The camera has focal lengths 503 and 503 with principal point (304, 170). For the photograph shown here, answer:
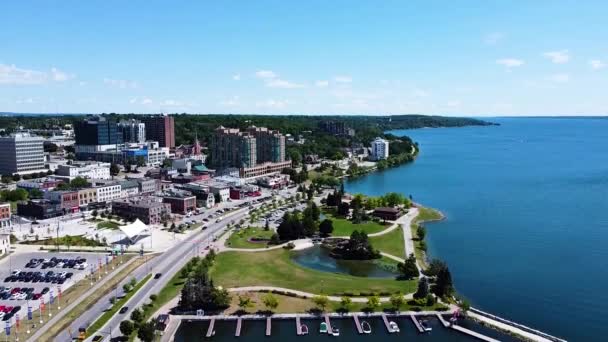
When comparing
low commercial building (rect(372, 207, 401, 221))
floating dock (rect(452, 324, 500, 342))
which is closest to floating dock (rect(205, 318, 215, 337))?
floating dock (rect(452, 324, 500, 342))

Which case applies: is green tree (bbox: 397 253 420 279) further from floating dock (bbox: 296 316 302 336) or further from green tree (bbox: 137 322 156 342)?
green tree (bbox: 137 322 156 342)

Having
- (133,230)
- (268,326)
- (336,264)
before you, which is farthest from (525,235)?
(133,230)

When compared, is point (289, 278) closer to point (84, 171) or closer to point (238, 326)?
point (238, 326)

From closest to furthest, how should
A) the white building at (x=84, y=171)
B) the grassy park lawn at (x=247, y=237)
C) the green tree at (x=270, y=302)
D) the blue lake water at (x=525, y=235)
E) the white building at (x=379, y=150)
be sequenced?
1. the green tree at (x=270, y=302)
2. the blue lake water at (x=525, y=235)
3. the grassy park lawn at (x=247, y=237)
4. the white building at (x=84, y=171)
5. the white building at (x=379, y=150)

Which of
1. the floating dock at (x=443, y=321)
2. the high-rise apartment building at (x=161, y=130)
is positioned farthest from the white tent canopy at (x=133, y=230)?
the high-rise apartment building at (x=161, y=130)

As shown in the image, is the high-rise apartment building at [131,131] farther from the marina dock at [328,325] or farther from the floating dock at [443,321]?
the floating dock at [443,321]

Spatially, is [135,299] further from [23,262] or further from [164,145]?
[164,145]
